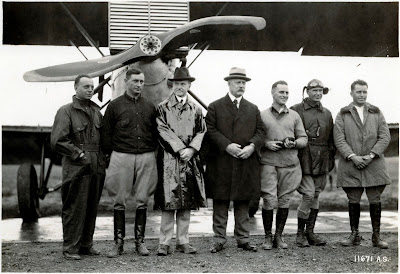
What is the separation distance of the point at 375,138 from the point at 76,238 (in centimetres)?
320

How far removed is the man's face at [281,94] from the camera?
15.4 feet

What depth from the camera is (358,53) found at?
8.01 metres

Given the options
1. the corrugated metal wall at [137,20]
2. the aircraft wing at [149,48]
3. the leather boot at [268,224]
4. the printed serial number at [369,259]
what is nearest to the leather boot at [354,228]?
the printed serial number at [369,259]

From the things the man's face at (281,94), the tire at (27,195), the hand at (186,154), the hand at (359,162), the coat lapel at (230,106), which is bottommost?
the tire at (27,195)

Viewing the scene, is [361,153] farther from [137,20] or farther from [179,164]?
[137,20]

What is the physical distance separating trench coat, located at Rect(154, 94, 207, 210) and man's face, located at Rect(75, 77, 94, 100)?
0.68 metres

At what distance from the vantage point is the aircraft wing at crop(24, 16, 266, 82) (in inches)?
225

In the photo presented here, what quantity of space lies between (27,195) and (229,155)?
4.03 m

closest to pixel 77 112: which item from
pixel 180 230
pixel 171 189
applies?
pixel 171 189

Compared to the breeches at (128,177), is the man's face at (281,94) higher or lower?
higher

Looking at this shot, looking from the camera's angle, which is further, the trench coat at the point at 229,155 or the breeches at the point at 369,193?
the breeches at the point at 369,193

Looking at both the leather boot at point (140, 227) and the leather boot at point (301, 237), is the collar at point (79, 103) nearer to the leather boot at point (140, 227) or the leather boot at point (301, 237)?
the leather boot at point (140, 227)

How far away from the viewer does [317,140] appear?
486 centimetres

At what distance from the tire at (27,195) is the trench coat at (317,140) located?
174 inches
